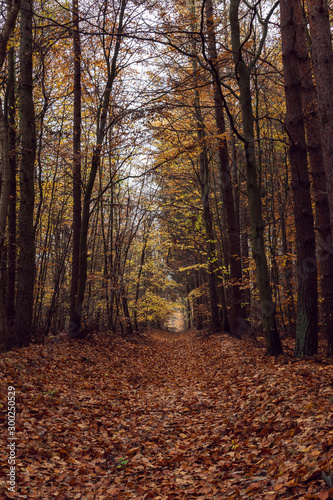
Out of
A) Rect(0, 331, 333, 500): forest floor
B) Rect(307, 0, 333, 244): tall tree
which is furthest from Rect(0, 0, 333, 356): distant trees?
Rect(0, 331, 333, 500): forest floor

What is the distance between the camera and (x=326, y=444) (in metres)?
3.42

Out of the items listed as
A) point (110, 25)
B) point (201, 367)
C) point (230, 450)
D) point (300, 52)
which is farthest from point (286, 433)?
point (110, 25)

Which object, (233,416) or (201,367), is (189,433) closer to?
(233,416)

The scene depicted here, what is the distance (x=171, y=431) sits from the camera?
5.68 meters

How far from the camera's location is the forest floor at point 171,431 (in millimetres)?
3611

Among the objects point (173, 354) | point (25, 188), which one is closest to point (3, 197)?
point (25, 188)

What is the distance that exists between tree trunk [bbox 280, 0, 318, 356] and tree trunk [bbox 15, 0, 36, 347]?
6707 mm

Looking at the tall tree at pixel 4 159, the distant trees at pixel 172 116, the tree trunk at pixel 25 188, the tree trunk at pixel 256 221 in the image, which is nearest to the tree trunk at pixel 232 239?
the distant trees at pixel 172 116

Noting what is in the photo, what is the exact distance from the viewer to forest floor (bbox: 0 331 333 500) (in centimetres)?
361

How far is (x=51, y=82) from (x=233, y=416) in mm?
12837

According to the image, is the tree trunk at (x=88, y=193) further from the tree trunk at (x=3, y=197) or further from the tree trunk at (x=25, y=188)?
the tree trunk at (x=3, y=197)

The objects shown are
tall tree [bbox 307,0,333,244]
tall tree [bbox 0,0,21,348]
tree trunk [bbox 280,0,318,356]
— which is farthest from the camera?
tree trunk [bbox 280,0,318,356]

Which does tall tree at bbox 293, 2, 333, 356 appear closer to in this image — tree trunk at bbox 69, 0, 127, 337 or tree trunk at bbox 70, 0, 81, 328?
tree trunk at bbox 69, 0, 127, 337

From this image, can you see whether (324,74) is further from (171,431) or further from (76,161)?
(76,161)
